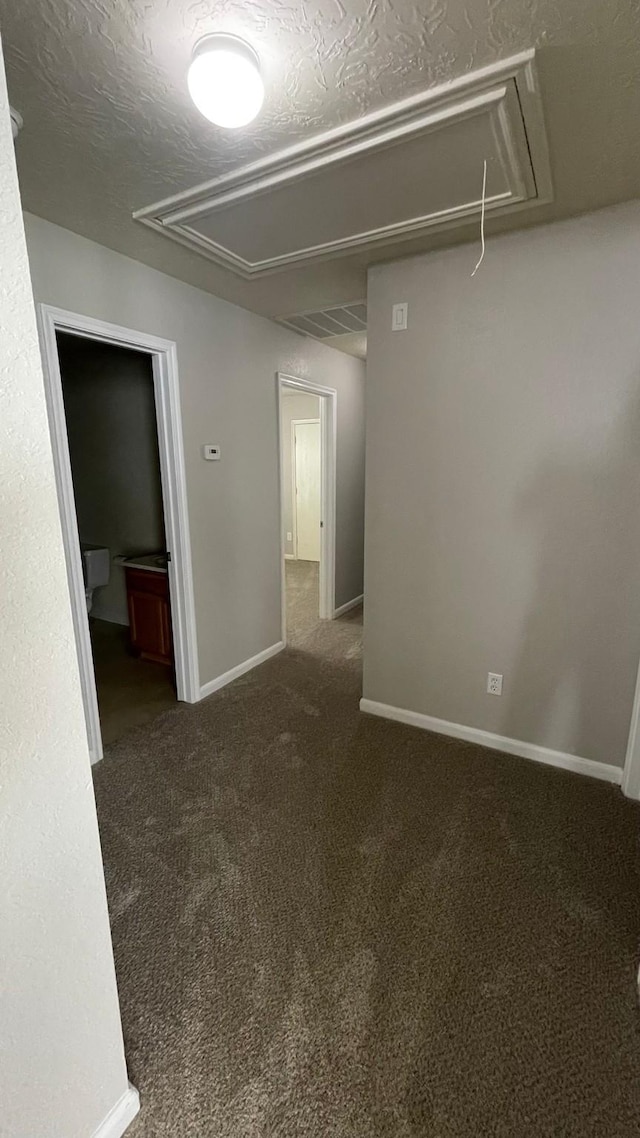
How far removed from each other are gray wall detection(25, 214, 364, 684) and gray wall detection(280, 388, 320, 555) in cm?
252

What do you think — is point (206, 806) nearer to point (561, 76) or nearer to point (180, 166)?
point (180, 166)

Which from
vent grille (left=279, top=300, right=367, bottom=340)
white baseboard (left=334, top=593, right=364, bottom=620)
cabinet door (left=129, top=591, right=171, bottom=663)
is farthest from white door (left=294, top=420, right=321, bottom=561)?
cabinet door (left=129, top=591, right=171, bottom=663)

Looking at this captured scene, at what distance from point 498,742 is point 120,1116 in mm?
2036

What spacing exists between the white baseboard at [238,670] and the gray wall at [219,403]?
4 centimetres

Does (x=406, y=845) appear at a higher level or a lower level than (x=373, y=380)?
lower

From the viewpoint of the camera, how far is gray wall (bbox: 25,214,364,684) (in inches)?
87.2

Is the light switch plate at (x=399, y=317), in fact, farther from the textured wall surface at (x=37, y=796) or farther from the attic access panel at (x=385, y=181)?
the textured wall surface at (x=37, y=796)

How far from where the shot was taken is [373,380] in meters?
2.55

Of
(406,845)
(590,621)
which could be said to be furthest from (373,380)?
(406,845)

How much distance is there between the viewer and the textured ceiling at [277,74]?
1.09m

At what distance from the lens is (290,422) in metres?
6.88

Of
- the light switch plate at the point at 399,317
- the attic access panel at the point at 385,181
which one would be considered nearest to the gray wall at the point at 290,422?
the light switch plate at the point at 399,317

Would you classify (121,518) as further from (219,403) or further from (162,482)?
(219,403)

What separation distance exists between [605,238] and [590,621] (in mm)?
1598
